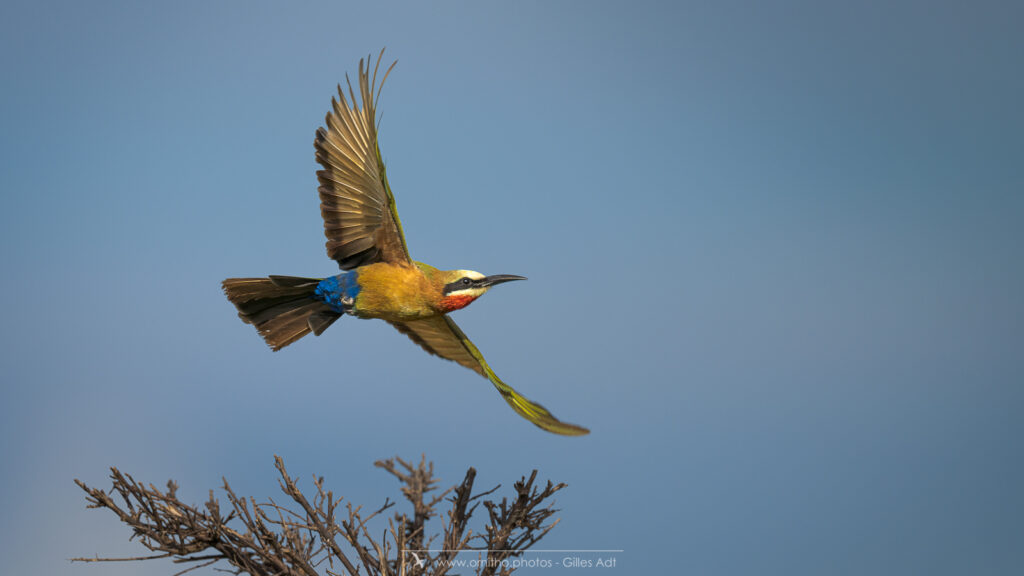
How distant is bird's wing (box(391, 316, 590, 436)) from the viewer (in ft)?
13.1

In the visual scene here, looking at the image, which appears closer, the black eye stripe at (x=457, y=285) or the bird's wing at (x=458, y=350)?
the black eye stripe at (x=457, y=285)

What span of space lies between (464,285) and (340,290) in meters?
0.66

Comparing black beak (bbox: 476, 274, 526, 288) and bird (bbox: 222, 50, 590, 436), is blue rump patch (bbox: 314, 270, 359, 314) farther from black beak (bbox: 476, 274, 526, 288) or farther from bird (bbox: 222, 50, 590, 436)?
black beak (bbox: 476, 274, 526, 288)

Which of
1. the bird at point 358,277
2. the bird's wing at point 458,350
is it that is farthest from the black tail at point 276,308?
the bird's wing at point 458,350

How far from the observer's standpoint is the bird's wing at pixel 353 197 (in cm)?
391

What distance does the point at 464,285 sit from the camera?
385cm

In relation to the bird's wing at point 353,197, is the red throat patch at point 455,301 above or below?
below

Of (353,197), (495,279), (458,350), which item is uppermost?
(353,197)

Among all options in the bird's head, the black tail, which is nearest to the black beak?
the bird's head

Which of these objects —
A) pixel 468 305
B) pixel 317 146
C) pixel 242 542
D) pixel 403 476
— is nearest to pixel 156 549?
pixel 242 542

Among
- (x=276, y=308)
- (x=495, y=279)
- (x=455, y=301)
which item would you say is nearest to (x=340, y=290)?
(x=276, y=308)

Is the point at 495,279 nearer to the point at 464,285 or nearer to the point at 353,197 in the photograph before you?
the point at 464,285

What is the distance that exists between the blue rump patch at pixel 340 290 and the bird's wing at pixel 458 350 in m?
0.44

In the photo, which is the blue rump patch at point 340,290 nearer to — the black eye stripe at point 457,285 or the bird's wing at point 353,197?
the bird's wing at point 353,197
